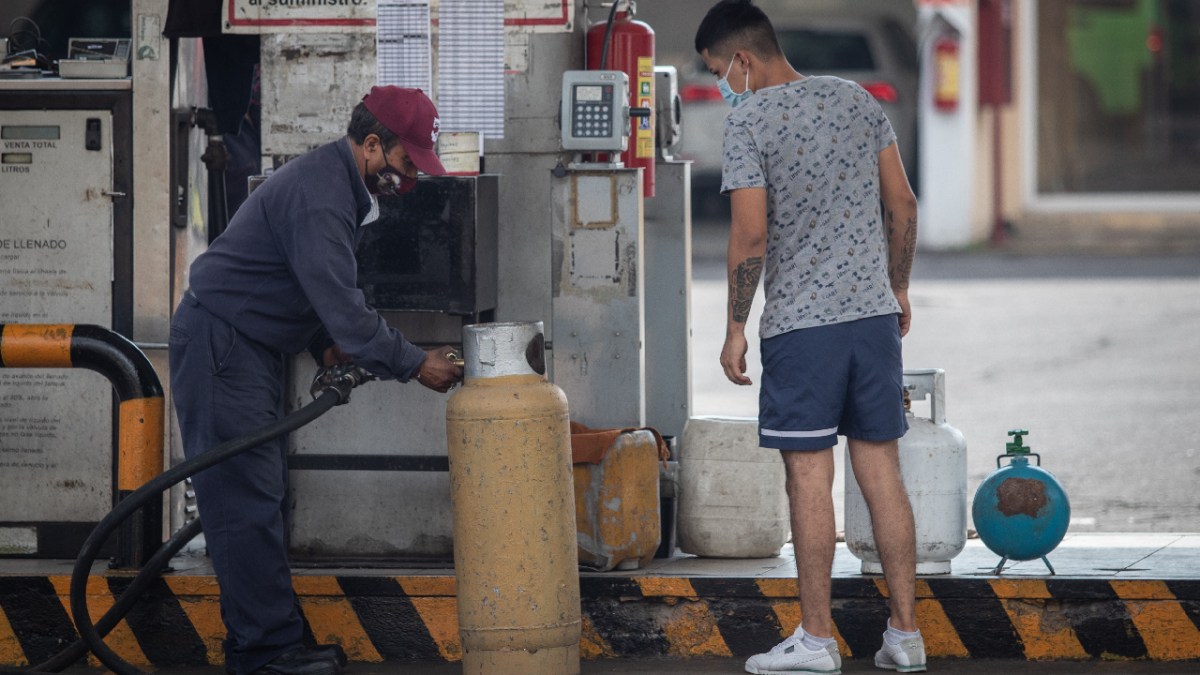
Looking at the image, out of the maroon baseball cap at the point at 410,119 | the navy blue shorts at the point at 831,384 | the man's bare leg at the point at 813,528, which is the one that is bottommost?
the man's bare leg at the point at 813,528

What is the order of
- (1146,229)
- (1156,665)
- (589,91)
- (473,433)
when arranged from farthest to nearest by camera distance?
(1146,229), (589,91), (1156,665), (473,433)

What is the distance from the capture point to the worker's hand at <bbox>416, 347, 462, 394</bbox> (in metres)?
5.14

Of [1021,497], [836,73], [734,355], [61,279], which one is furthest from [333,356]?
[836,73]

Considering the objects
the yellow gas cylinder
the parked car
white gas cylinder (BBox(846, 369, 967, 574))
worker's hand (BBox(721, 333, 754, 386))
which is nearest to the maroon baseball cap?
the yellow gas cylinder

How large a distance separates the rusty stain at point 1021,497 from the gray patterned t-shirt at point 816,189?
76 cm

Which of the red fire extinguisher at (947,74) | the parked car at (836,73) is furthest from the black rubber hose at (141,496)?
the red fire extinguisher at (947,74)

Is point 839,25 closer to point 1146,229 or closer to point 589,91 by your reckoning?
point 1146,229

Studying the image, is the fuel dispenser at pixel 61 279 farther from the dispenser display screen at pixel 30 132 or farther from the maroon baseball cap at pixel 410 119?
the maroon baseball cap at pixel 410 119

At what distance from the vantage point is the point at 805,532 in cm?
511

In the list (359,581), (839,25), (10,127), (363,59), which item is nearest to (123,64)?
(10,127)

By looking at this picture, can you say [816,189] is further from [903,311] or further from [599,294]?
[599,294]

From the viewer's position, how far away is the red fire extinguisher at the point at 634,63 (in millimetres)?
6109

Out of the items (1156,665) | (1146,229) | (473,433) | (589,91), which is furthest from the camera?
(1146,229)

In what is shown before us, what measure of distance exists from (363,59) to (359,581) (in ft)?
5.75
